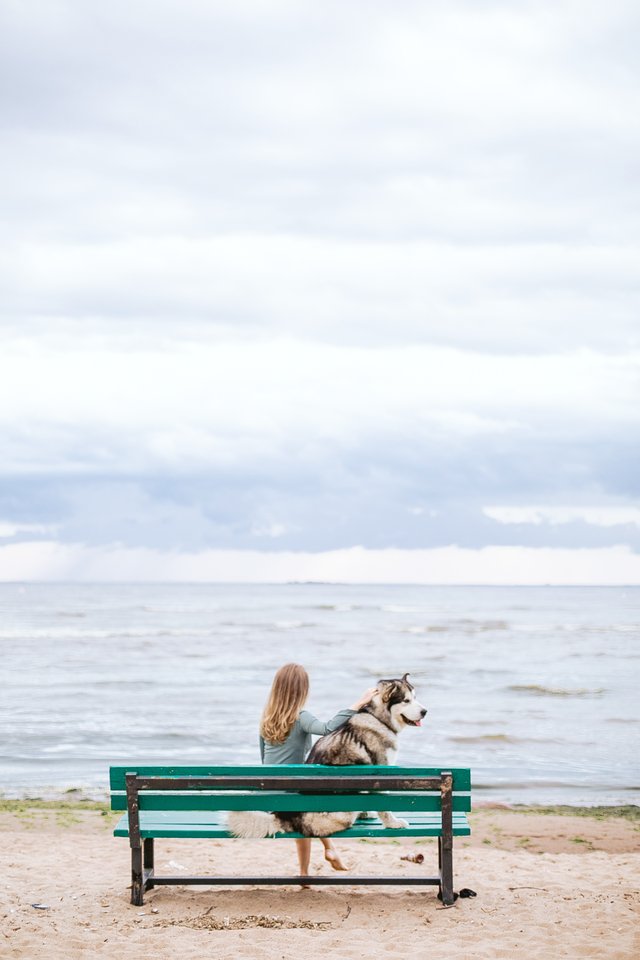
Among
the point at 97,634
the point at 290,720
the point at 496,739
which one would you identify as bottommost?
the point at 97,634

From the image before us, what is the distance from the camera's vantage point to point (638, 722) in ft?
60.3

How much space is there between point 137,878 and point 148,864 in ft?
1.23

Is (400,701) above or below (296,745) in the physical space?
above

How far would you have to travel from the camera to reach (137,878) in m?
6.00

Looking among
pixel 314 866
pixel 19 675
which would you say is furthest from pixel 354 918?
pixel 19 675

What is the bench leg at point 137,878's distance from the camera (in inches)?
231

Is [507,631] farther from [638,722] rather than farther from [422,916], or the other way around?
[422,916]

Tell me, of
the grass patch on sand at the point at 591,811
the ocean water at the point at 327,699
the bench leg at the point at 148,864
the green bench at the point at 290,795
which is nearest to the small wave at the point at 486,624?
the ocean water at the point at 327,699

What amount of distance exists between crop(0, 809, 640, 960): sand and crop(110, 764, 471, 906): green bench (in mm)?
279

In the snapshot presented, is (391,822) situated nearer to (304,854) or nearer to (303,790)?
(303,790)

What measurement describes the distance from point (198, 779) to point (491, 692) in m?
18.8

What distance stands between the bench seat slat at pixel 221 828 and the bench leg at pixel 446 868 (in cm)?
9

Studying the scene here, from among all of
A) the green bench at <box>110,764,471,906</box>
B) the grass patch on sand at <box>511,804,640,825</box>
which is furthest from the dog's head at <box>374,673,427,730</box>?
the grass patch on sand at <box>511,804,640,825</box>

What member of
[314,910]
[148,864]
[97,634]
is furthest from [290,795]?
[97,634]
